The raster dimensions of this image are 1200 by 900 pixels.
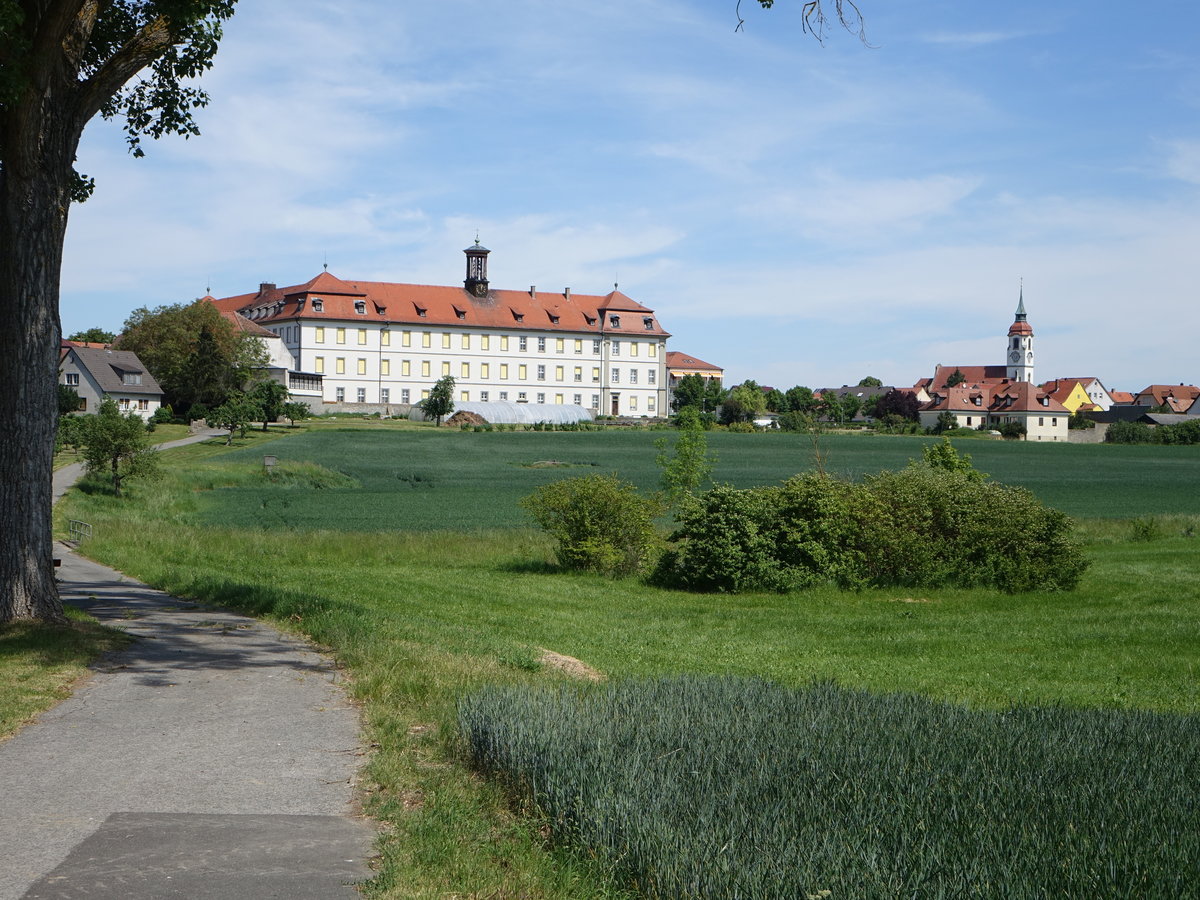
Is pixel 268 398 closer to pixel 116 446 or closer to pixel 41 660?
pixel 116 446

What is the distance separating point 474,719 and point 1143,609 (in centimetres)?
1607

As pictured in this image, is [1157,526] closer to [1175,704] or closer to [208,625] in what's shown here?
[1175,704]

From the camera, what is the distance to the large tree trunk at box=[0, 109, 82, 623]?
11.0 metres

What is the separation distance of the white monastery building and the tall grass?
374 ft

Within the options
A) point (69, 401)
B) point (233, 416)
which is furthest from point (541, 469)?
point (69, 401)

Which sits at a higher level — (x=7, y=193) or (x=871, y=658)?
(x=7, y=193)

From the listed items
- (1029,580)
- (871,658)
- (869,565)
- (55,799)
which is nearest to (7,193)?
(55,799)

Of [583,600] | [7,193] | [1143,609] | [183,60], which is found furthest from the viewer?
[583,600]

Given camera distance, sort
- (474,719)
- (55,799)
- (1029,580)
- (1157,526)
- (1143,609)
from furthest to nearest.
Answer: (1157,526)
(1029,580)
(1143,609)
(474,719)
(55,799)

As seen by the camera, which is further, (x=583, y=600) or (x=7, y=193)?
(x=583, y=600)

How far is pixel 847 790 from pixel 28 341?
9114 millimetres

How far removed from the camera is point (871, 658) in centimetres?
1514

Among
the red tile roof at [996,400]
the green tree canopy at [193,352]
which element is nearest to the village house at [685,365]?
the red tile roof at [996,400]

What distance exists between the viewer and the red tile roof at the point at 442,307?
125875 millimetres
